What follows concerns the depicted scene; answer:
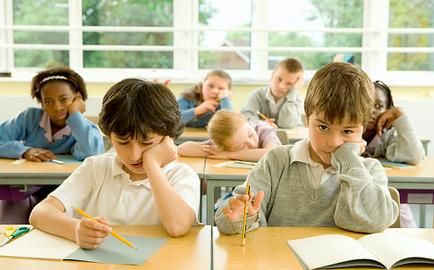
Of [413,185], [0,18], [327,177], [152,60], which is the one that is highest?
[0,18]

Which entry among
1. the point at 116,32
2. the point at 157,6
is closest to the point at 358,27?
the point at 157,6

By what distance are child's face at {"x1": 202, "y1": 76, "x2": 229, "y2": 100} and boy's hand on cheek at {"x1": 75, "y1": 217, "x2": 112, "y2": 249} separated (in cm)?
337

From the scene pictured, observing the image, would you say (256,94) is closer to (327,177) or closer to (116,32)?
(116,32)

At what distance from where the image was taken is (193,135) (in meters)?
4.31

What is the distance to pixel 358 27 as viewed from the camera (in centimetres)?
607

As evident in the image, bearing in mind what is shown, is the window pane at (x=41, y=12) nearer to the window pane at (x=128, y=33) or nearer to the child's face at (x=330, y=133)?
the window pane at (x=128, y=33)

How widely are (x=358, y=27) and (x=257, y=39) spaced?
3.22 feet

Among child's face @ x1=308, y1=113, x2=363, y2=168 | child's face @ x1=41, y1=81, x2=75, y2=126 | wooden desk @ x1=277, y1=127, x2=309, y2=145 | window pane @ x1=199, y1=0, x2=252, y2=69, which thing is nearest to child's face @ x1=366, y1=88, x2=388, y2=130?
wooden desk @ x1=277, y1=127, x2=309, y2=145

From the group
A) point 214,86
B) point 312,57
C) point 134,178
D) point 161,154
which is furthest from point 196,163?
point 312,57

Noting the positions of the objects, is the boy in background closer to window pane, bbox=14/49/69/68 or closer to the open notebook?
window pane, bbox=14/49/69/68

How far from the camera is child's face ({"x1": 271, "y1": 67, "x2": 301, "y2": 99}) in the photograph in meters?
5.04

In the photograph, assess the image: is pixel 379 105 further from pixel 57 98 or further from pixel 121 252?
pixel 121 252

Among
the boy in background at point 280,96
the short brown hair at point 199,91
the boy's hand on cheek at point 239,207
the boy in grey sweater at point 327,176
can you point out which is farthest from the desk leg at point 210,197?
the short brown hair at point 199,91

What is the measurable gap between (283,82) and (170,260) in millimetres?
3609
